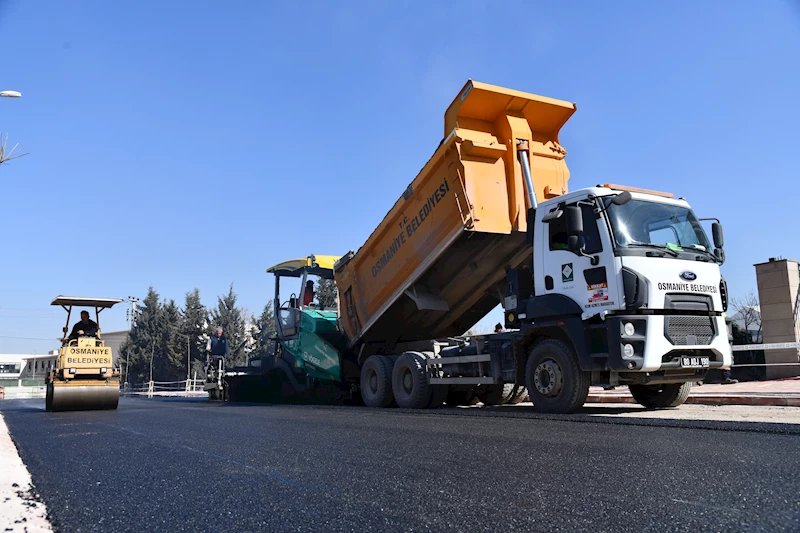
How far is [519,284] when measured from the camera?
8.02 m

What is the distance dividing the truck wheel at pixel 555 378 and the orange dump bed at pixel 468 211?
1624 mm

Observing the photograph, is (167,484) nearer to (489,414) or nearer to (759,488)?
(759,488)

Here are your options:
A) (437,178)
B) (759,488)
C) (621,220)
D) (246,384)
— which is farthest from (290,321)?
(759,488)

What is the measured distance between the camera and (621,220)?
684 cm

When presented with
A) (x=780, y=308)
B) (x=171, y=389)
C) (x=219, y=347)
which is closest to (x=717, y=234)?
(x=780, y=308)

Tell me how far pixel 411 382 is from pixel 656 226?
4399 millimetres

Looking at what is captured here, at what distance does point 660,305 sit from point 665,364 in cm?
62

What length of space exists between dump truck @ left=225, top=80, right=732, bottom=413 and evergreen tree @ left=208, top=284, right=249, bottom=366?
39732 mm

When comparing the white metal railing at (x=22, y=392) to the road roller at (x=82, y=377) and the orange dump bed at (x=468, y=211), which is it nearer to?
the road roller at (x=82, y=377)

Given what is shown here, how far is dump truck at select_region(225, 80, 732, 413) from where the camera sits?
21.6 feet

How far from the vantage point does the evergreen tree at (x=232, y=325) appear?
49500 mm

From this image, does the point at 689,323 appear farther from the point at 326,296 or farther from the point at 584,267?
the point at 326,296

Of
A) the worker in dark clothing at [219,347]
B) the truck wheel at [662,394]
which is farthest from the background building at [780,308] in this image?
the worker in dark clothing at [219,347]

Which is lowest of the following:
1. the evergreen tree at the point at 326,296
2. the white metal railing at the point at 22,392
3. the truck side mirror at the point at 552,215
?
the white metal railing at the point at 22,392
